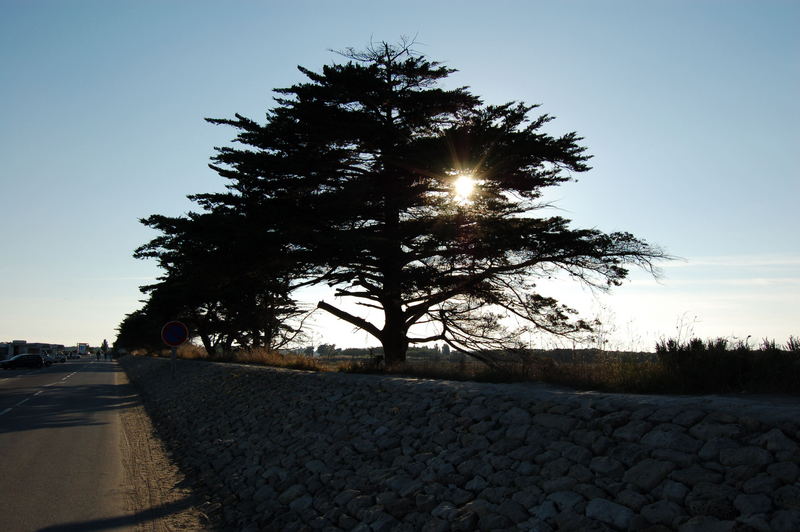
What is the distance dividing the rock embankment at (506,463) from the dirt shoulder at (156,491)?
1.21 feet

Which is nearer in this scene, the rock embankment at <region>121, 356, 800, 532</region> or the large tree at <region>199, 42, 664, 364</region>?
the rock embankment at <region>121, 356, 800, 532</region>

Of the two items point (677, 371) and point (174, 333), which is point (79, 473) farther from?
point (174, 333)

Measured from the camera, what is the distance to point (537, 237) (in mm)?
16828

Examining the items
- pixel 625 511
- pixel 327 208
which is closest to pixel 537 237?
pixel 327 208

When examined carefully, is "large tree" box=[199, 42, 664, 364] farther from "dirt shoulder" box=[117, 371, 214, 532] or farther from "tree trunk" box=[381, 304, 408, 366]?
"dirt shoulder" box=[117, 371, 214, 532]

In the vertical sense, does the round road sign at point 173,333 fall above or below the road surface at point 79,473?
above

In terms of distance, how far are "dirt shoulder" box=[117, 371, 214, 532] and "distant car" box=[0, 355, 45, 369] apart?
57176 mm

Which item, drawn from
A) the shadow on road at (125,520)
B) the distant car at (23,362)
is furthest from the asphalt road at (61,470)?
the distant car at (23,362)

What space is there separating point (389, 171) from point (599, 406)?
1337 centimetres

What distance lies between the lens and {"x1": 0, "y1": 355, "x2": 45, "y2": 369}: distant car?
58906 millimetres

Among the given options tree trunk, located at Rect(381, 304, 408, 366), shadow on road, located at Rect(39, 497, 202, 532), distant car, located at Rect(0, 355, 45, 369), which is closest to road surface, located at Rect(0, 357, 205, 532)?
shadow on road, located at Rect(39, 497, 202, 532)

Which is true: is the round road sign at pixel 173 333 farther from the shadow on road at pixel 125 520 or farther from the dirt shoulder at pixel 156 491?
the shadow on road at pixel 125 520

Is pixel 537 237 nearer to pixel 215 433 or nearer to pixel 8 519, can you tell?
pixel 215 433

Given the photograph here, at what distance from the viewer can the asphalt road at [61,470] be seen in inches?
275
